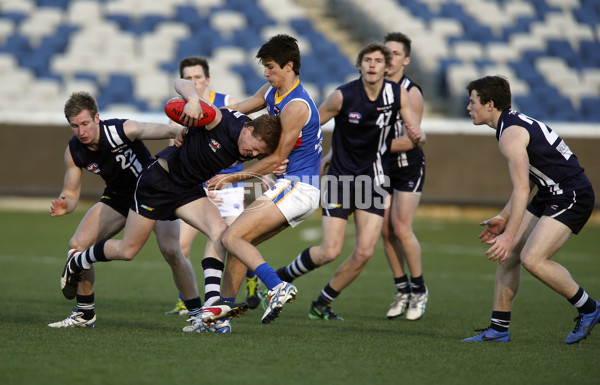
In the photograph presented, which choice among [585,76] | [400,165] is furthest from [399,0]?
[400,165]

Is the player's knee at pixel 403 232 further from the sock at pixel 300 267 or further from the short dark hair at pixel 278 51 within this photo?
the short dark hair at pixel 278 51

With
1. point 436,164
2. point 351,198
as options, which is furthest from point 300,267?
point 436,164

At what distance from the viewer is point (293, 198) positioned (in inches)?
233

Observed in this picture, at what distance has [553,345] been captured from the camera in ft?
18.3

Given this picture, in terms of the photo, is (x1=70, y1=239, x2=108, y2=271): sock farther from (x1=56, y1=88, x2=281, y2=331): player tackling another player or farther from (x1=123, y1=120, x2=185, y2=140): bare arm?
(x1=123, y1=120, x2=185, y2=140): bare arm

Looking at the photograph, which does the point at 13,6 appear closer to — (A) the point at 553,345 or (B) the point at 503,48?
(B) the point at 503,48

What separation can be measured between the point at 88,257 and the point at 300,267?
6.97ft

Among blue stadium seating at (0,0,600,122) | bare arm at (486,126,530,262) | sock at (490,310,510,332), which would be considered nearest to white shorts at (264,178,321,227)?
bare arm at (486,126,530,262)

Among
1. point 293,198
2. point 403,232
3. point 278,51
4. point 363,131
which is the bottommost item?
point 403,232

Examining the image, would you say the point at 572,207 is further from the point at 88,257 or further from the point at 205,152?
the point at 88,257

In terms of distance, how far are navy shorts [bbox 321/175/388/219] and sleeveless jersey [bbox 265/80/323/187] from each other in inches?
34.6

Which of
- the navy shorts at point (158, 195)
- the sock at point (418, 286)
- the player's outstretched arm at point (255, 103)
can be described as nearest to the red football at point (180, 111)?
the navy shorts at point (158, 195)

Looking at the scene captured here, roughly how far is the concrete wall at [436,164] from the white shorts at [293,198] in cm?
1066

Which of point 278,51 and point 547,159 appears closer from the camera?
point 547,159
